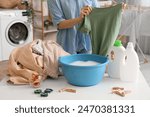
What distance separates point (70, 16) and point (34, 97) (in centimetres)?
83

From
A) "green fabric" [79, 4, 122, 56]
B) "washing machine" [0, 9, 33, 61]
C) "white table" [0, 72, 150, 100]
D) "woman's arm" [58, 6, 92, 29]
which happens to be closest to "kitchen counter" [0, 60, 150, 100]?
"white table" [0, 72, 150, 100]

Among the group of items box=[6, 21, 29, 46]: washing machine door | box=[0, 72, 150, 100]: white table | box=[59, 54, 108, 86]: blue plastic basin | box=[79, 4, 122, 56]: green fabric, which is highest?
box=[79, 4, 122, 56]: green fabric

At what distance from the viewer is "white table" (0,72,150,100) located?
1188mm

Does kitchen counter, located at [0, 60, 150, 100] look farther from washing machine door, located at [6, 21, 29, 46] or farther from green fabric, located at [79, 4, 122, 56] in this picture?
washing machine door, located at [6, 21, 29, 46]

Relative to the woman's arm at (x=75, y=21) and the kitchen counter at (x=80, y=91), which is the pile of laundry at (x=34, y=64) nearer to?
the kitchen counter at (x=80, y=91)

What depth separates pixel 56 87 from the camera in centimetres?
131

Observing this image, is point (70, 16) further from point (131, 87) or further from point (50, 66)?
point (131, 87)

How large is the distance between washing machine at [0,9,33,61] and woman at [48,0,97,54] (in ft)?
7.08

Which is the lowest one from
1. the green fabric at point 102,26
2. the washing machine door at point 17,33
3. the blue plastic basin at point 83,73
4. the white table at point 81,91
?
the washing machine door at point 17,33

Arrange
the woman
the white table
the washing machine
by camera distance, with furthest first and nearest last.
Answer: the washing machine → the woman → the white table

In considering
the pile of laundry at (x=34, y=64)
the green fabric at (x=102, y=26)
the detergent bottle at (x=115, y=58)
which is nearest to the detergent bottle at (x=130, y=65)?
the detergent bottle at (x=115, y=58)

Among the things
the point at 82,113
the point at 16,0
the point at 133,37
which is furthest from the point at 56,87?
the point at 16,0

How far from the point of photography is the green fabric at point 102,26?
155cm

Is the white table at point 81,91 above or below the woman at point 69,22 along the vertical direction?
below
